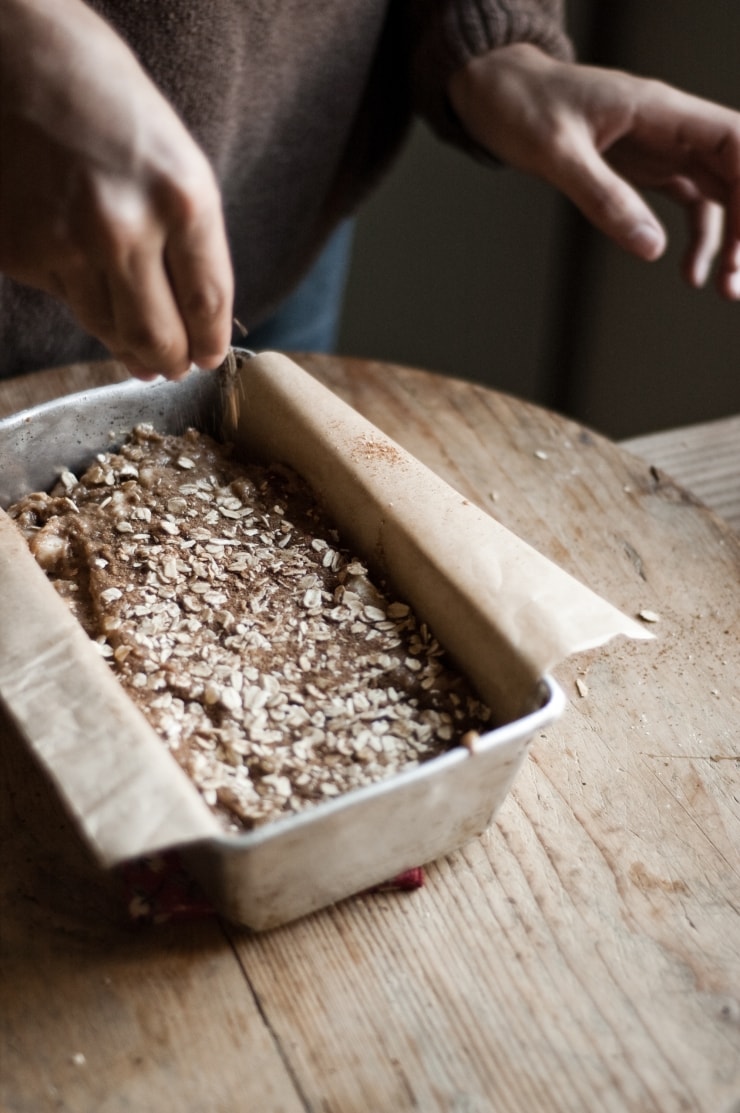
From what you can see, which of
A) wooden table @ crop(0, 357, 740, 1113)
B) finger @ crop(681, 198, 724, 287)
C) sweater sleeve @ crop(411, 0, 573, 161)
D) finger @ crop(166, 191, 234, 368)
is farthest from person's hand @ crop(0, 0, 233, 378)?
finger @ crop(681, 198, 724, 287)

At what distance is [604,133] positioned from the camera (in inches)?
46.4

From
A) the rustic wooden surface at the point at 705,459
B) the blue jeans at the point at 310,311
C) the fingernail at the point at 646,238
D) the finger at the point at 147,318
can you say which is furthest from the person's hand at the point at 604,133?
the finger at the point at 147,318

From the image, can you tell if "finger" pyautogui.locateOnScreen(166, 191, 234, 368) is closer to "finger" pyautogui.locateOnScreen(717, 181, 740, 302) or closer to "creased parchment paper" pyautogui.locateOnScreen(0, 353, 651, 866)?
"creased parchment paper" pyautogui.locateOnScreen(0, 353, 651, 866)

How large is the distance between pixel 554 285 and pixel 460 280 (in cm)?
22

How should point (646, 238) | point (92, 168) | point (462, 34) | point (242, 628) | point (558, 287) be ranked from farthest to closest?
point (558, 287)
point (462, 34)
point (646, 238)
point (242, 628)
point (92, 168)

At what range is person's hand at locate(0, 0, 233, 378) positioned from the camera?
602mm

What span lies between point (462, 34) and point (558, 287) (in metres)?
1.16

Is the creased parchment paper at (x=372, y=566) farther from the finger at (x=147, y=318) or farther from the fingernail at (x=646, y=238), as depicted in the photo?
the fingernail at (x=646, y=238)

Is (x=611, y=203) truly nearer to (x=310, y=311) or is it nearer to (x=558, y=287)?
(x=310, y=311)

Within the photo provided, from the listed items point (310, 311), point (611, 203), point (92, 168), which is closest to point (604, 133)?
point (611, 203)

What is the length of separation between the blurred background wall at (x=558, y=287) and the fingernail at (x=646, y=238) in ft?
2.65

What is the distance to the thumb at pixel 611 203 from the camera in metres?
1.09

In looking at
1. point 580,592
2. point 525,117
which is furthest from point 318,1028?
point 525,117

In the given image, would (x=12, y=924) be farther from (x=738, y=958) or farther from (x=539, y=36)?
(x=539, y=36)
